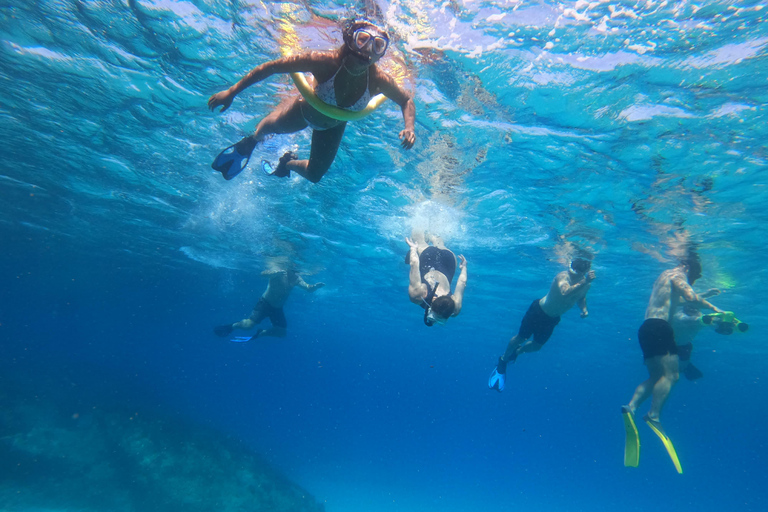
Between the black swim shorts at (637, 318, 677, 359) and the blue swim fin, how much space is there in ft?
31.5

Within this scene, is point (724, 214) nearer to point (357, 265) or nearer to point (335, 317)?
point (357, 265)

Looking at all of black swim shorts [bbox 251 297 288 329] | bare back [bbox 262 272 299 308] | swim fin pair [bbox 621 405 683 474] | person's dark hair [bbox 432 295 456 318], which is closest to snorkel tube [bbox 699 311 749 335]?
swim fin pair [bbox 621 405 683 474]

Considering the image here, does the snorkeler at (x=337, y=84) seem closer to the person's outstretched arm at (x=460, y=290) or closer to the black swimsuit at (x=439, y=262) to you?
the person's outstretched arm at (x=460, y=290)

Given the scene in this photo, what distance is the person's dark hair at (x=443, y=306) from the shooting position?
6.86 meters

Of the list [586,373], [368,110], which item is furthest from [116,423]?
[586,373]

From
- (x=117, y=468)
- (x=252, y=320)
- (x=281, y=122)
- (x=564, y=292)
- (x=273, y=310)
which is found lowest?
(x=117, y=468)

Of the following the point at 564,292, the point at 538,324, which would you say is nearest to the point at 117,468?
the point at 538,324

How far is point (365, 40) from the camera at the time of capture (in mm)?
3877

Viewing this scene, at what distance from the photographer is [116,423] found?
Result: 19297 millimetres

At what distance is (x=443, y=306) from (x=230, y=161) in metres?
4.81

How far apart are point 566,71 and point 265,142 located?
8665mm

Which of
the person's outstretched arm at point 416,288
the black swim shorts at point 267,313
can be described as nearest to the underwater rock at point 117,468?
the black swim shorts at point 267,313

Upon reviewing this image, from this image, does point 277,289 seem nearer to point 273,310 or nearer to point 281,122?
point 273,310

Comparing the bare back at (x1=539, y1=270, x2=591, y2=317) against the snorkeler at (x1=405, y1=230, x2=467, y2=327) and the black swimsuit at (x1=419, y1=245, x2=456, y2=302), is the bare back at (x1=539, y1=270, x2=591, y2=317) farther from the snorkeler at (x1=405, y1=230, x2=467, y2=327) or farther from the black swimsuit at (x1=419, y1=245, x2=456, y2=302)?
the snorkeler at (x1=405, y1=230, x2=467, y2=327)
